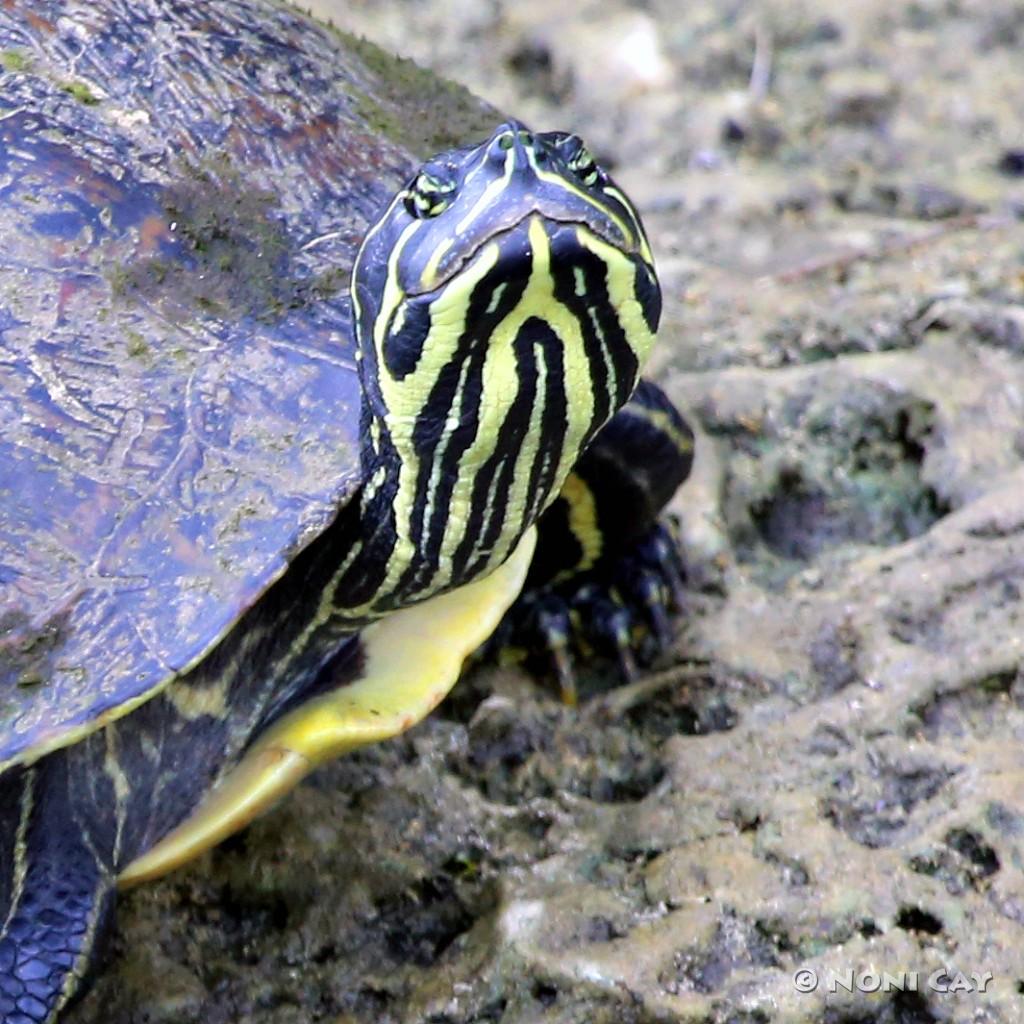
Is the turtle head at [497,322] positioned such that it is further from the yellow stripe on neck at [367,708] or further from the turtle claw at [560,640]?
the turtle claw at [560,640]

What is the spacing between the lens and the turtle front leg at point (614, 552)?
3.64 meters

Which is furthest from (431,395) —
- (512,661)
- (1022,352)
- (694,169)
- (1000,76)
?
(1000,76)

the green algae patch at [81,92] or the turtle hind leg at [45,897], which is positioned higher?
the green algae patch at [81,92]

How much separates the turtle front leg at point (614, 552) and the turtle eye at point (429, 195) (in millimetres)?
1224

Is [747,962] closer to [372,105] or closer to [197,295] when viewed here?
[197,295]

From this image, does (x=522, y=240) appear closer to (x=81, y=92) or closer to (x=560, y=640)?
(x=81, y=92)

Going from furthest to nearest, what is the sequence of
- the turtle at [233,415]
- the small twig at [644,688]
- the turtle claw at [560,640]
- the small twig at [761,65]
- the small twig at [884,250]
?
1. the small twig at [761,65]
2. the small twig at [884,250]
3. the turtle claw at [560,640]
4. the small twig at [644,688]
5. the turtle at [233,415]

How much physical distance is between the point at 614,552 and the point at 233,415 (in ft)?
4.51

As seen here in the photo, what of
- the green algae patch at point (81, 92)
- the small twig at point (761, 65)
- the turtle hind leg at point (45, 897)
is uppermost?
the small twig at point (761, 65)

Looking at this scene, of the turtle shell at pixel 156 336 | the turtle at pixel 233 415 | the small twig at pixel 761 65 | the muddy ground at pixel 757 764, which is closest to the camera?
the turtle at pixel 233 415

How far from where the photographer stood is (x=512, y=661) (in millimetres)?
3785

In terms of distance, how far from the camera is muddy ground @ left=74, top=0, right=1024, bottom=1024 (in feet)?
9.18

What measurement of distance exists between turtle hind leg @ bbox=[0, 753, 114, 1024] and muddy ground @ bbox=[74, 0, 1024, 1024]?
0.85 ft

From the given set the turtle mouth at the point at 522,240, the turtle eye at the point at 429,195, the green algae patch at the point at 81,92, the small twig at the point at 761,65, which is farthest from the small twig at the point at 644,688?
the small twig at the point at 761,65
